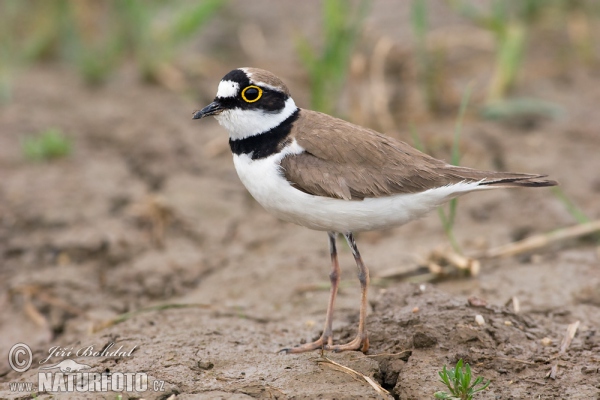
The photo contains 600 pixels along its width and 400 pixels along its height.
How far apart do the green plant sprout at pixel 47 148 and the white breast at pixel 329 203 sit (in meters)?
3.37

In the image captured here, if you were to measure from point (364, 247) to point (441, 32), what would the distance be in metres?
3.97

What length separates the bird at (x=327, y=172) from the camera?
4066mm

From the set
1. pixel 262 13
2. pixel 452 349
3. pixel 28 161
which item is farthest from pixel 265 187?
pixel 262 13

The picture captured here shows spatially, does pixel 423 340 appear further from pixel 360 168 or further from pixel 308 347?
pixel 360 168

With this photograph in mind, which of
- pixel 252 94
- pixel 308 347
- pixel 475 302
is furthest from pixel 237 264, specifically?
pixel 475 302

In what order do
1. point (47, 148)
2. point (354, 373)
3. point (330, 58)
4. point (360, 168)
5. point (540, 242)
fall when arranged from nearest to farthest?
point (354, 373) → point (360, 168) → point (540, 242) → point (330, 58) → point (47, 148)

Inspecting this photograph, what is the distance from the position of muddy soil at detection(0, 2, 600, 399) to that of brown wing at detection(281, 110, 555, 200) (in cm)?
79

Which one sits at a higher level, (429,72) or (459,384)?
(429,72)

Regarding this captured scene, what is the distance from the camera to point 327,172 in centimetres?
414

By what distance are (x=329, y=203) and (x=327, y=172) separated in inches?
7.2

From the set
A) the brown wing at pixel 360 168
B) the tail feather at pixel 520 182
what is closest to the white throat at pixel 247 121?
the brown wing at pixel 360 168

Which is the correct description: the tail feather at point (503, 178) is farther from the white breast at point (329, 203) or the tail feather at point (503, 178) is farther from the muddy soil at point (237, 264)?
the muddy soil at point (237, 264)

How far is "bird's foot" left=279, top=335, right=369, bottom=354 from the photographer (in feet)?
13.9

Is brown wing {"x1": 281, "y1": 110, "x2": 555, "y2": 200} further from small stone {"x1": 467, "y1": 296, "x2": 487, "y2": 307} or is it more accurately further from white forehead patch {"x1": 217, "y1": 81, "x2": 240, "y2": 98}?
small stone {"x1": 467, "y1": 296, "x2": 487, "y2": 307}
